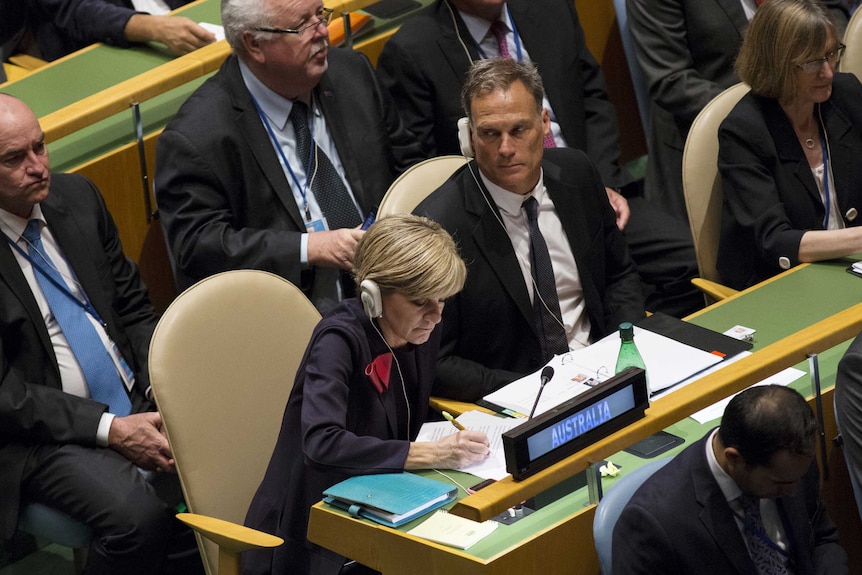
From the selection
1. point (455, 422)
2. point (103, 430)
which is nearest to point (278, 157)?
point (103, 430)

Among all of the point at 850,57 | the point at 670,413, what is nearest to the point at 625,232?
the point at 850,57

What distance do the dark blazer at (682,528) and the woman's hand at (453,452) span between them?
14.0 inches

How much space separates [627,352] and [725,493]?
0.51m

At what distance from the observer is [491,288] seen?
3.01 metres

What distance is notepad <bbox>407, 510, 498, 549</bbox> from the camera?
2131 millimetres

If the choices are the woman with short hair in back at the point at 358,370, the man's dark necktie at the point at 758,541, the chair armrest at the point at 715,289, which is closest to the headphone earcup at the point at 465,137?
the woman with short hair in back at the point at 358,370

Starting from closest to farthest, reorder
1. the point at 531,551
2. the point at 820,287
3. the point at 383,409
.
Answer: the point at 531,551 < the point at 383,409 < the point at 820,287

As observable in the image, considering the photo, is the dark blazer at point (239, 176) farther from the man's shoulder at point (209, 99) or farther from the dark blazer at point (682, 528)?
the dark blazer at point (682, 528)

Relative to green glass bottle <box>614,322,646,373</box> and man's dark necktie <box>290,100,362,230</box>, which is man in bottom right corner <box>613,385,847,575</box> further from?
man's dark necktie <box>290,100,362,230</box>

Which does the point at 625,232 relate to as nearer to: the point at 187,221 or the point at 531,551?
the point at 187,221

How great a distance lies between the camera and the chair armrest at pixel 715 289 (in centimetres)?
323

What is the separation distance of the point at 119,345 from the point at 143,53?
3.54ft

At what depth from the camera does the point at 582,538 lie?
2.21 metres

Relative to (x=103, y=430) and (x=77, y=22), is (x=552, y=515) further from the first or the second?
(x=77, y=22)
